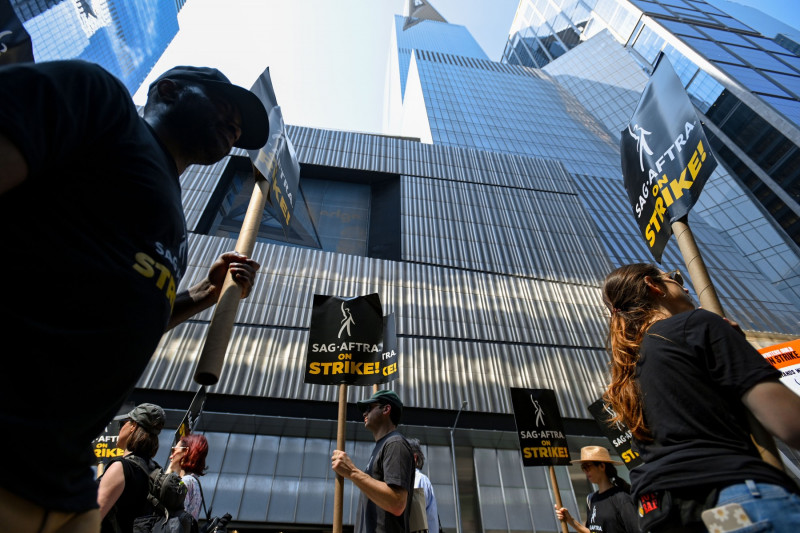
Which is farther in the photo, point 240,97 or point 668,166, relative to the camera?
point 668,166

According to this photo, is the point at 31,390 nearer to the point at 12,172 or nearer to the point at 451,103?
the point at 12,172

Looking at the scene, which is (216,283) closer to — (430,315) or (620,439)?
(620,439)

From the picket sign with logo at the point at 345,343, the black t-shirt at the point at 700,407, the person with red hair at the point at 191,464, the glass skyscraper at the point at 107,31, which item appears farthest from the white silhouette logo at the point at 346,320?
the glass skyscraper at the point at 107,31

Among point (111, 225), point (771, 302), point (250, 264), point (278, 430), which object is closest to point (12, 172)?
point (111, 225)

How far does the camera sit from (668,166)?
120 inches

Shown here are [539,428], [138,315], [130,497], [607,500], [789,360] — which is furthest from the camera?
[789,360]

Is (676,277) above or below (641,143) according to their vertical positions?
below

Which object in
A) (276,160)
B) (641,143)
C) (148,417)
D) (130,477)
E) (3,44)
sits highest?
(3,44)

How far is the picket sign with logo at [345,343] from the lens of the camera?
4887 millimetres

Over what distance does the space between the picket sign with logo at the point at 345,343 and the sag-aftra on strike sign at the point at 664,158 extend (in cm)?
317

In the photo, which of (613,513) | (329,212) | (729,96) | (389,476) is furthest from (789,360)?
(729,96)

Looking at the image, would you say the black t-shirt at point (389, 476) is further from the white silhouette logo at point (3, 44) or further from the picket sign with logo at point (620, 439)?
the white silhouette logo at point (3, 44)

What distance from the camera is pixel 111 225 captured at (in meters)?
1.02

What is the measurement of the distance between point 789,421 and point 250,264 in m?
2.04
